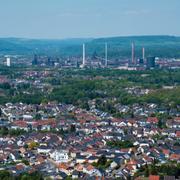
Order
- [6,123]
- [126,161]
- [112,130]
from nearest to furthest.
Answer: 1. [126,161]
2. [112,130]
3. [6,123]

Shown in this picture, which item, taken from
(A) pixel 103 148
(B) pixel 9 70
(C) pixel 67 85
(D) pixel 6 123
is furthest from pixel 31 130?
(B) pixel 9 70

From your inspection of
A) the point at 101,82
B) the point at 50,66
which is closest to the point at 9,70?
the point at 50,66

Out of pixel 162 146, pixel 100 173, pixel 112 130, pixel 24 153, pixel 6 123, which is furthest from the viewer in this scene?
pixel 6 123

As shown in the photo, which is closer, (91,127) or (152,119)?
(91,127)

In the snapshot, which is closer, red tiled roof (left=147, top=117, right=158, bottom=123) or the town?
the town

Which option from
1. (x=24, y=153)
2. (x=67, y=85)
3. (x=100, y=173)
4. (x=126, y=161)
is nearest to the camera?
(x=100, y=173)

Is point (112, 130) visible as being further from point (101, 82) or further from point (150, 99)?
point (101, 82)

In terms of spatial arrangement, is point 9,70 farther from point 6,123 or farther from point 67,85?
point 6,123

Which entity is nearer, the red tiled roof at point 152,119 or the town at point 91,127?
the town at point 91,127

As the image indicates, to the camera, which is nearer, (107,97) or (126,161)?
(126,161)
